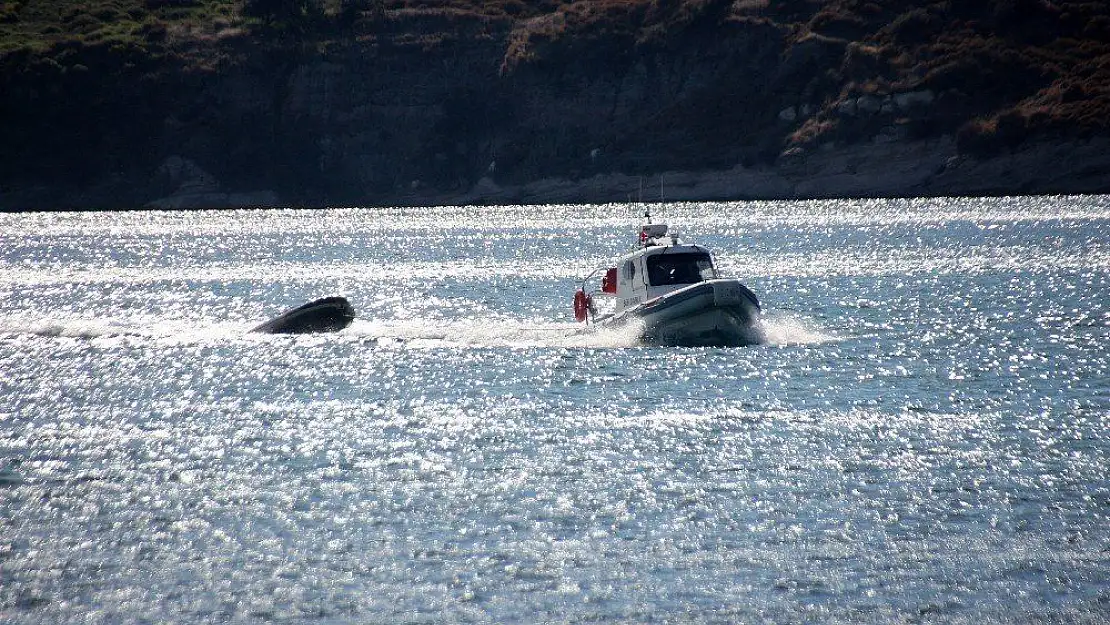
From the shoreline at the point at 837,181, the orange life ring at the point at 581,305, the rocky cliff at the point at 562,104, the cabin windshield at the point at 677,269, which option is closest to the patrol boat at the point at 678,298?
the cabin windshield at the point at 677,269

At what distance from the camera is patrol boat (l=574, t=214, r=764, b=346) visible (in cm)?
3316

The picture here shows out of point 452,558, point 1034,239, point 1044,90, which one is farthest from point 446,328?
point 1044,90

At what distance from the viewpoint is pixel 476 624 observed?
14.4 metres

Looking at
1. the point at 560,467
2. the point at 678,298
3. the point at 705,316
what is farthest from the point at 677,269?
the point at 560,467

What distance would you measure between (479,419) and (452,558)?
31.1ft

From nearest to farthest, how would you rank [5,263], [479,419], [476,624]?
[476,624] < [479,419] < [5,263]

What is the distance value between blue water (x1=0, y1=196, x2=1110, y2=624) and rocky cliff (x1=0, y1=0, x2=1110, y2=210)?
89383 millimetres

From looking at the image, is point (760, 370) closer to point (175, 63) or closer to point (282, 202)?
point (282, 202)

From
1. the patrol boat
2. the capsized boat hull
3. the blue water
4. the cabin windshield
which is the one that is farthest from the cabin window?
the blue water

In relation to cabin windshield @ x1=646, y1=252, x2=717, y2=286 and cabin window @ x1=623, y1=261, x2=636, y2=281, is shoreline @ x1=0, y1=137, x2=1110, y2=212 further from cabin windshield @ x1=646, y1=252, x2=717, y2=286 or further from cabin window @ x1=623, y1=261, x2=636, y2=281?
cabin windshield @ x1=646, y1=252, x2=717, y2=286

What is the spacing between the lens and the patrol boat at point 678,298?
3316 cm

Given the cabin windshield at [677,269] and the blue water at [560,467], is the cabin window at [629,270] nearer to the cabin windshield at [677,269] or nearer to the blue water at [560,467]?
the cabin windshield at [677,269]

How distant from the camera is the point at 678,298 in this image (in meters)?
33.4

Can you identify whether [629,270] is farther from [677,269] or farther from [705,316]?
[705,316]
